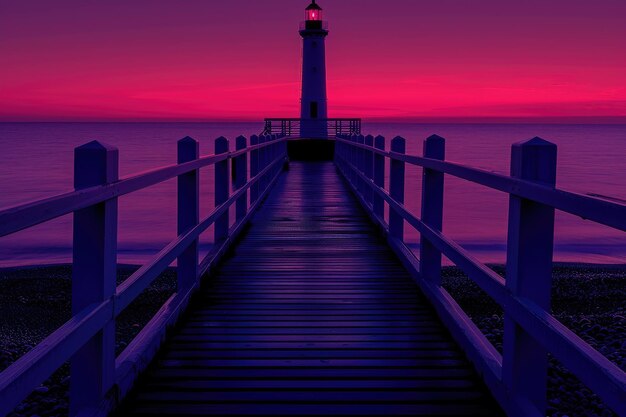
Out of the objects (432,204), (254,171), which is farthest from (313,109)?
(432,204)

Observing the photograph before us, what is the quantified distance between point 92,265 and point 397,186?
456 cm

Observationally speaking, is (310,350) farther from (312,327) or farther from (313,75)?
(313,75)

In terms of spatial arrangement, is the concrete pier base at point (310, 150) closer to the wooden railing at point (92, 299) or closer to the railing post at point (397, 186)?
the railing post at point (397, 186)

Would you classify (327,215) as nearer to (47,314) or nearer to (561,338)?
(47,314)

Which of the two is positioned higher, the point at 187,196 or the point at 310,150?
the point at 310,150

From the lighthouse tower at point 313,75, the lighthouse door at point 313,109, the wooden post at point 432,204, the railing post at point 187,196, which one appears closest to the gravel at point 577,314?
the wooden post at point 432,204

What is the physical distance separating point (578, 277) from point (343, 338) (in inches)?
410

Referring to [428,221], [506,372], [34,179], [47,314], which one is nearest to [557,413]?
[428,221]

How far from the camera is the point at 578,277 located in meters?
13.1

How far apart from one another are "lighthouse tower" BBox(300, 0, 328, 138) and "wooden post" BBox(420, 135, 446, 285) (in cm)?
3017

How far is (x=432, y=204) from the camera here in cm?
464

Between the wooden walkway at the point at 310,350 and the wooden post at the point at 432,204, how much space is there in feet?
0.84

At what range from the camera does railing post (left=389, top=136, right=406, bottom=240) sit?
21.9 ft

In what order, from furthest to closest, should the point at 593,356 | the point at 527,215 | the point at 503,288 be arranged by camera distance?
the point at 503,288, the point at 527,215, the point at 593,356
